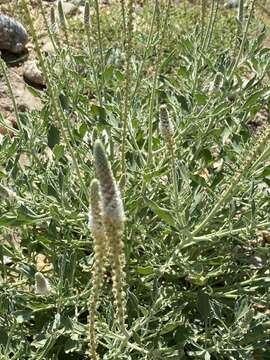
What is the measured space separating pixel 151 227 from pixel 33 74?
108 inches

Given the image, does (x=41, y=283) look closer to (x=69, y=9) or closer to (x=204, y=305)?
(x=204, y=305)

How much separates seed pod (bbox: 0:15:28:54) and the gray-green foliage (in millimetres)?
2287

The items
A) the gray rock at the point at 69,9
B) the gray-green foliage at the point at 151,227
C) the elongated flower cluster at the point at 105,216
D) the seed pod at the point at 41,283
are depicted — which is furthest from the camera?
the gray rock at the point at 69,9

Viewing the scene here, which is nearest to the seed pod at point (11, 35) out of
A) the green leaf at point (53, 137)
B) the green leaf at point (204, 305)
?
the green leaf at point (53, 137)

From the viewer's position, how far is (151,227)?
3.36 metres

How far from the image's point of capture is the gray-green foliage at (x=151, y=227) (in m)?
2.64

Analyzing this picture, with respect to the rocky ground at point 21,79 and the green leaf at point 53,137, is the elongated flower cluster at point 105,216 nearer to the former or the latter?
the green leaf at point 53,137

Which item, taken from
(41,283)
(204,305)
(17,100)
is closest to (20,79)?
(17,100)

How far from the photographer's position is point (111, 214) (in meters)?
1.34

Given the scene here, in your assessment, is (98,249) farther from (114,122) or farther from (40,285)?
(114,122)

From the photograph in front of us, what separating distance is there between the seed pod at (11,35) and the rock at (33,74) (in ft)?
1.18

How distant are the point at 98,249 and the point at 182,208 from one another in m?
1.39

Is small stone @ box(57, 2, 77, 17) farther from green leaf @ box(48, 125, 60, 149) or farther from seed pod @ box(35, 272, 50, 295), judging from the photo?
seed pod @ box(35, 272, 50, 295)

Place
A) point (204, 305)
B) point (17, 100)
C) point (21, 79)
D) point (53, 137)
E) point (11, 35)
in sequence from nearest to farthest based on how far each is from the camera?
point (204, 305) < point (53, 137) < point (17, 100) < point (21, 79) < point (11, 35)
